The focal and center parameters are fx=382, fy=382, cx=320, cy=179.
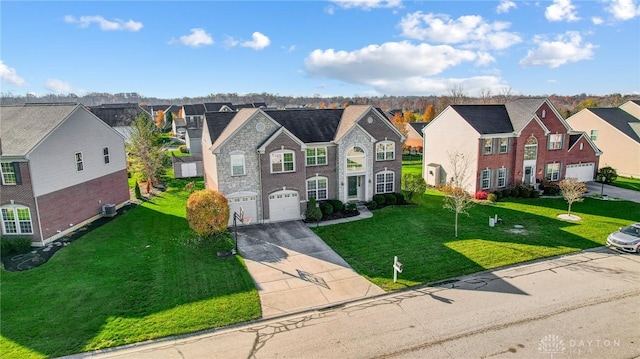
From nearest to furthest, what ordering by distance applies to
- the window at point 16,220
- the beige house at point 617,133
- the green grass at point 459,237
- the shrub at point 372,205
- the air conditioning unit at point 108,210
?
the green grass at point 459,237 < the window at point 16,220 < the air conditioning unit at point 108,210 < the shrub at point 372,205 < the beige house at point 617,133

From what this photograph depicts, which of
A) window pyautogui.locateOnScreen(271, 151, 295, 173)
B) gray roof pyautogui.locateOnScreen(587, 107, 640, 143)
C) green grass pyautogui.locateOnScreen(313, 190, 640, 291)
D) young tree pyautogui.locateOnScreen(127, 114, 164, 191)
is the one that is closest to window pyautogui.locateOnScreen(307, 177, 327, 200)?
window pyautogui.locateOnScreen(271, 151, 295, 173)

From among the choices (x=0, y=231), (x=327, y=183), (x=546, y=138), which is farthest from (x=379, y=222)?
(x=0, y=231)

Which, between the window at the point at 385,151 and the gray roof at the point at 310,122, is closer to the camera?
the gray roof at the point at 310,122

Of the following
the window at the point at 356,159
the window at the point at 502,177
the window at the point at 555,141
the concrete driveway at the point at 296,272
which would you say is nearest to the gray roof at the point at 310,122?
the window at the point at 356,159

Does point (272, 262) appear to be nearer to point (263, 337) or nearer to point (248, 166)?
point (263, 337)

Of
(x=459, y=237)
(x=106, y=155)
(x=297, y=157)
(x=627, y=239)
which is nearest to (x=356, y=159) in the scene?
(x=297, y=157)

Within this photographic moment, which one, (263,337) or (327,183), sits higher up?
(327,183)

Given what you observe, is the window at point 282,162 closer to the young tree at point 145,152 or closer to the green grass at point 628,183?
the young tree at point 145,152
